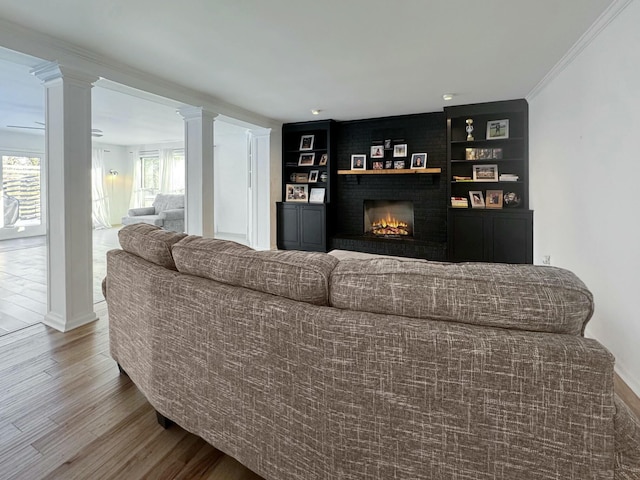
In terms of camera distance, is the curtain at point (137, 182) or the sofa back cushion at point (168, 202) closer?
the sofa back cushion at point (168, 202)

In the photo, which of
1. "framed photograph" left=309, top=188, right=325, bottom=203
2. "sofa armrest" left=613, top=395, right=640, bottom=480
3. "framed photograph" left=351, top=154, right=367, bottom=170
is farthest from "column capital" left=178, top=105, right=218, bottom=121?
"sofa armrest" left=613, top=395, right=640, bottom=480

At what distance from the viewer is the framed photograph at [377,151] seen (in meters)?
5.66

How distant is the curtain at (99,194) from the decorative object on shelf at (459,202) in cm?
888

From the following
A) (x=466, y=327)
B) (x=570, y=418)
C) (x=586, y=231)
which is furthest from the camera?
(x=586, y=231)

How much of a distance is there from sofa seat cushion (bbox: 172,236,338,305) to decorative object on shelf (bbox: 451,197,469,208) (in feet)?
13.9

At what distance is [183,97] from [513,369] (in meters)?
4.27

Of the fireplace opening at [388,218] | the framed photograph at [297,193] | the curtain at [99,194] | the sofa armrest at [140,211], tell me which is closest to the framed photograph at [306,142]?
the framed photograph at [297,193]

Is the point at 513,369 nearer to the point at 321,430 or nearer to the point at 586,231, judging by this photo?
the point at 321,430

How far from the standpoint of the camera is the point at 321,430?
39.4 inches

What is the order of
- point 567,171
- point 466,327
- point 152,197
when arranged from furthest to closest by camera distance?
point 152,197, point 567,171, point 466,327

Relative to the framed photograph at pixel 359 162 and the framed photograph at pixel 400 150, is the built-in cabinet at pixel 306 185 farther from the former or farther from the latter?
the framed photograph at pixel 400 150

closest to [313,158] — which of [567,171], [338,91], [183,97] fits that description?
[338,91]

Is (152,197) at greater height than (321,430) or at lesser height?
greater

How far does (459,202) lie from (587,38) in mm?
2547
